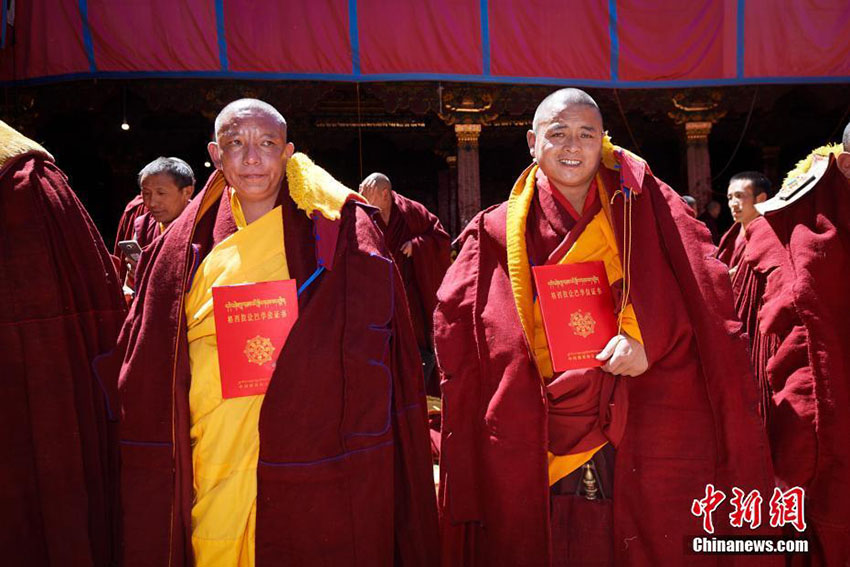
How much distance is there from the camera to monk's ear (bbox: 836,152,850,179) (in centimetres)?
194

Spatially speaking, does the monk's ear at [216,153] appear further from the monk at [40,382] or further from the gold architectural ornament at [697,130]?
the gold architectural ornament at [697,130]

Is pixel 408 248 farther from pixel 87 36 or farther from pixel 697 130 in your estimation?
pixel 697 130

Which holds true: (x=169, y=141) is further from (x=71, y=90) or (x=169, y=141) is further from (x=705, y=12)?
(x=705, y=12)

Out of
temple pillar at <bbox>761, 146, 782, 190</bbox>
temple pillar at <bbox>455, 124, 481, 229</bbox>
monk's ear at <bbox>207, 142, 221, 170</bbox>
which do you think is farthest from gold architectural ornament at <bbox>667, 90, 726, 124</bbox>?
monk's ear at <bbox>207, 142, 221, 170</bbox>

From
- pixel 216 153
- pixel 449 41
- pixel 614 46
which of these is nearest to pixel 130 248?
pixel 216 153

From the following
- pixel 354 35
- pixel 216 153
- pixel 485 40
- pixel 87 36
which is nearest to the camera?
pixel 216 153

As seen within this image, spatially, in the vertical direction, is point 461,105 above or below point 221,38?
below

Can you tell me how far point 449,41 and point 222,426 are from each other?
16.0 ft

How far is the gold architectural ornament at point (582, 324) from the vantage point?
1.66 meters

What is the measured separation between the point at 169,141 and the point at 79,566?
27.1 feet

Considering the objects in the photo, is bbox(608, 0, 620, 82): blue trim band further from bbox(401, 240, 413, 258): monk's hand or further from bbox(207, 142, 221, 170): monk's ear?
bbox(207, 142, 221, 170): monk's ear

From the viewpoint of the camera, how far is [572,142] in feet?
5.74

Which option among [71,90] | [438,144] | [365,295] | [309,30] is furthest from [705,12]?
[71,90]

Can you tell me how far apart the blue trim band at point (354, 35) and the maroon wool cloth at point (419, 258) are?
162 cm
